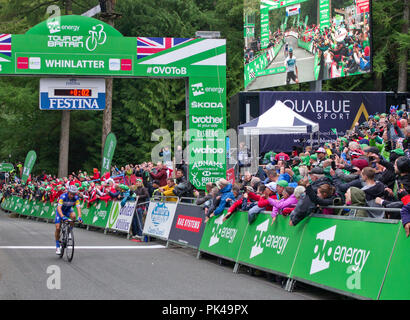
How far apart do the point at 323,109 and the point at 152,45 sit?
263 inches

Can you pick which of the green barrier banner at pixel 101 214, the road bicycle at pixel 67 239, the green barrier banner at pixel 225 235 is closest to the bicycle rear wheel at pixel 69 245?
the road bicycle at pixel 67 239

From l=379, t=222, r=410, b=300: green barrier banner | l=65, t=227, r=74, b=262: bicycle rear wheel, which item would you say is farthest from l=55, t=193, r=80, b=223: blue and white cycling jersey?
l=379, t=222, r=410, b=300: green barrier banner

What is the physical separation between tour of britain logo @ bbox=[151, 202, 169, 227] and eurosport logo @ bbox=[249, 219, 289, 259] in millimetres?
6220

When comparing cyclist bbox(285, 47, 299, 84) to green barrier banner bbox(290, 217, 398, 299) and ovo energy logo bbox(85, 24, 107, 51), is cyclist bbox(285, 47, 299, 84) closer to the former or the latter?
ovo energy logo bbox(85, 24, 107, 51)

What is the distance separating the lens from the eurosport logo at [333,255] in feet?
29.5

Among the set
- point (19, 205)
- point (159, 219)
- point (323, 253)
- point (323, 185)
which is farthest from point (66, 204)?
point (19, 205)

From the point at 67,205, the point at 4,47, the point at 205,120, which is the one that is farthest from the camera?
the point at 205,120

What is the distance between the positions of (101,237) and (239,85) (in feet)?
70.2

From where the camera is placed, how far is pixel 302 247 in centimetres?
1073

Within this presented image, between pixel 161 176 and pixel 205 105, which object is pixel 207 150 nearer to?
pixel 205 105

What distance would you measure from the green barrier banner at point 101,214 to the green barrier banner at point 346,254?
538 inches

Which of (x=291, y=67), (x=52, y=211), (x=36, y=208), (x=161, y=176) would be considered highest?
(x=291, y=67)

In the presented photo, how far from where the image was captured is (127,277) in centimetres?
1199

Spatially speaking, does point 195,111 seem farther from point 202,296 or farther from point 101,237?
point 202,296
